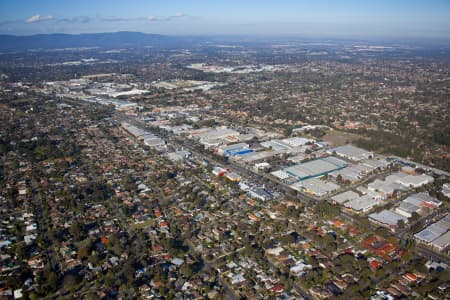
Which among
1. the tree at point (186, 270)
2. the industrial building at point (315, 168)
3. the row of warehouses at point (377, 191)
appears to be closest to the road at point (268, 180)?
the row of warehouses at point (377, 191)

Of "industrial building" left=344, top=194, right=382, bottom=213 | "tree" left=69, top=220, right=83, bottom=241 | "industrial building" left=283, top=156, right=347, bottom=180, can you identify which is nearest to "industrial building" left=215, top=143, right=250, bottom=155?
"industrial building" left=283, top=156, right=347, bottom=180

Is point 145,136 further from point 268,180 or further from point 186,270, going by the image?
point 186,270

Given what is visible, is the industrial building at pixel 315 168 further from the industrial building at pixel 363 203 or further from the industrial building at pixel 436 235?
the industrial building at pixel 436 235

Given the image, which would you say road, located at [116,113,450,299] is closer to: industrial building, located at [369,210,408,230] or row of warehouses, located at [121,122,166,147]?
industrial building, located at [369,210,408,230]

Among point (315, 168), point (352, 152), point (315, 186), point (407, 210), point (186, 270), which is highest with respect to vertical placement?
point (352, 152)

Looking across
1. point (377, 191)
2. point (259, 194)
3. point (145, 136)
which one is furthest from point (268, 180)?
point (145, 136)

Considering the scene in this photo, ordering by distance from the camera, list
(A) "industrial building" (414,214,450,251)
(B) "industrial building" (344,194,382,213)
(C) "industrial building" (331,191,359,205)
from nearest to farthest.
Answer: (A) "industrial building" (414,214,450,251), (B) "industrial building" (344,194,382,213), (C) "industrial building" (331,191,359,205)

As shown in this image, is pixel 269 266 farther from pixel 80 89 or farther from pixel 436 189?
pixel 80 89
